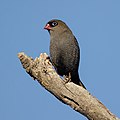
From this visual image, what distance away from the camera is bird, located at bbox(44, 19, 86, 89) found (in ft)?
19.7

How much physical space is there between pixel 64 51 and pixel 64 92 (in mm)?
1465

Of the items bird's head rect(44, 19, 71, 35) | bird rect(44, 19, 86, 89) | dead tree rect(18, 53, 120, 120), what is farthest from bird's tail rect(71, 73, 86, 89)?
dead tree rect(18, 53, 120, 120)

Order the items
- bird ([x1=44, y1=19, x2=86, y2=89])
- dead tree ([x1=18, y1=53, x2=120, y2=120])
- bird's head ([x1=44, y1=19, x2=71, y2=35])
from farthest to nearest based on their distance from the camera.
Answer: bird's head ([x1=44, y1=19, x2=71, y2=35]), bird ([x1=44, y1=19, x2=86, y2=89]), dead tree ([x1=18, y1=53, x2=120, y2=120])

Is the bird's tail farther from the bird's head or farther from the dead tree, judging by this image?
the dead tree

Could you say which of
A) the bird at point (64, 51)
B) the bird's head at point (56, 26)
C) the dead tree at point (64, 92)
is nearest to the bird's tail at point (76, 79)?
the bird at point (64, 51)

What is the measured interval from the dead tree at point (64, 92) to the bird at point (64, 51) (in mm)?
1175

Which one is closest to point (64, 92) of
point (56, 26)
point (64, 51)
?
point (64, 51)

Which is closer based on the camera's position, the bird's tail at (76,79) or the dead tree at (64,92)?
the dead tree at (64,92)

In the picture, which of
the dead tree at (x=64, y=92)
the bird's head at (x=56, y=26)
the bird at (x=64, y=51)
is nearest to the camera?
the dead tree at (x=64, y=92)

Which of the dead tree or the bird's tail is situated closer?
the dead tree

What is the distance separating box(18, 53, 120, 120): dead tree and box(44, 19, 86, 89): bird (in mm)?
1175

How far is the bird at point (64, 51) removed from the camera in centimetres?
602

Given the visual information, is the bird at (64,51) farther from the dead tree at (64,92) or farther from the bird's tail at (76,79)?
the dead tree at (64,92)

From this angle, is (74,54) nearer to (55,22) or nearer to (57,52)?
(57,52)
